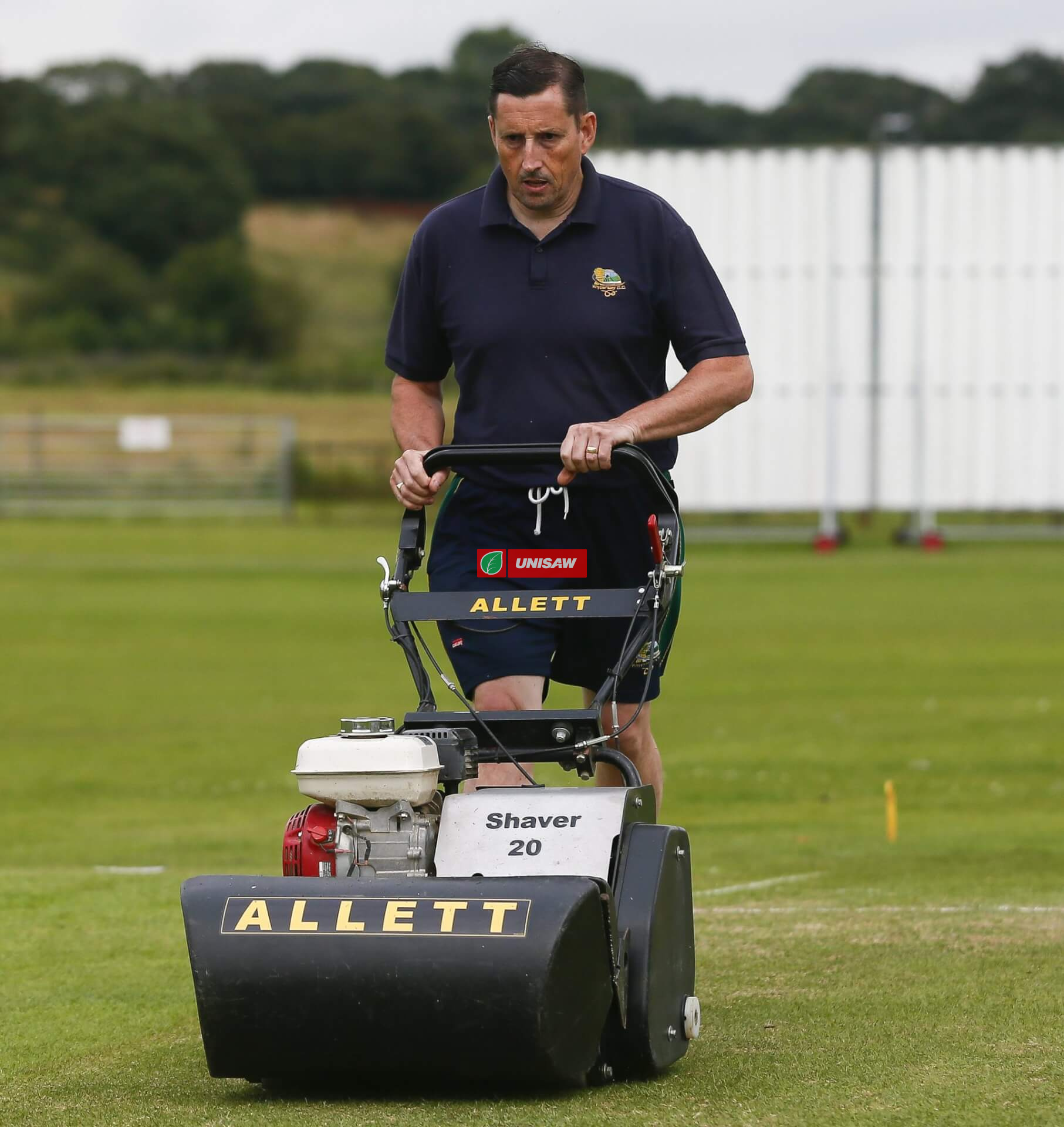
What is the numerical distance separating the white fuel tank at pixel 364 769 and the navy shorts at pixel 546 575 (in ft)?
2.57

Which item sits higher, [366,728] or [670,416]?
[670,416]

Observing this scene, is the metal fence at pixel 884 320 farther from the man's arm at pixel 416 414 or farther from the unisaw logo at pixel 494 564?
the unisaw logo at pixel 494 564

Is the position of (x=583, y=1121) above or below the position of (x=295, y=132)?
below

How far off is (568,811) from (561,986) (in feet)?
1.52

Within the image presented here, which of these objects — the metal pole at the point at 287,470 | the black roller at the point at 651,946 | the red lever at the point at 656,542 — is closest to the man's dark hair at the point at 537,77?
the red lever at the point at 656,542

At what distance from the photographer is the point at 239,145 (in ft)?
320

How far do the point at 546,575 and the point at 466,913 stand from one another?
1.27 metres

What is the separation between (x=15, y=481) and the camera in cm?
4162

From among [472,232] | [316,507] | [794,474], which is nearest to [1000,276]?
[794,474]

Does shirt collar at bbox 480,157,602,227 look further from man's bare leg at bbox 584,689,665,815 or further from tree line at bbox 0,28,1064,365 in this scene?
tree line at bbox 0,28,1064,365

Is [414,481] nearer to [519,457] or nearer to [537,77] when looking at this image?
[519,457]

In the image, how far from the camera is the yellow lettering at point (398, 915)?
3.48m

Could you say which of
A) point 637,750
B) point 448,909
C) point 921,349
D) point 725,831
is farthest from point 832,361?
point 448,909

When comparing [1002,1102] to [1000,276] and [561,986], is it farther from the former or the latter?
[1000,276]
